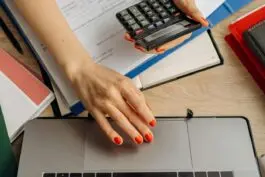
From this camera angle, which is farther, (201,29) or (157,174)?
(201,29)

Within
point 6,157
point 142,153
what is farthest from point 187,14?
point 6,157

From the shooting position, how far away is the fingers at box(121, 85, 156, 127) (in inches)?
23.3

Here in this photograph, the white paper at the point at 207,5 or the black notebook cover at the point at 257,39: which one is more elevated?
the white paper at the point at 207,5

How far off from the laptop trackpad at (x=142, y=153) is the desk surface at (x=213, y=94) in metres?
0.05

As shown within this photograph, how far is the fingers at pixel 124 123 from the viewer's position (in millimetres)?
592

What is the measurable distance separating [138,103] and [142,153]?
70 millimetres

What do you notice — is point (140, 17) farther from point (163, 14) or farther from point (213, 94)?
point (213, 94)

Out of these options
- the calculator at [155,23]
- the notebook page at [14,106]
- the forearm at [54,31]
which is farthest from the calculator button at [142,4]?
the notebook page at [14,106]

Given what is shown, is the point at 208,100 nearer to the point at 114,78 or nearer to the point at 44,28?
the point at 114,78

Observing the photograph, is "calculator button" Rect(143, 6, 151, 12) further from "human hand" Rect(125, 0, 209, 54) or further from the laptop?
the laptop

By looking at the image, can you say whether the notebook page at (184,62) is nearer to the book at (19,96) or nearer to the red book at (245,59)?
the red book at (245,59)

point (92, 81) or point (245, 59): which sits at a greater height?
point (92, 81)

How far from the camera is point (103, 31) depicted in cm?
68

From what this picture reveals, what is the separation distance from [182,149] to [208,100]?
0.10m
